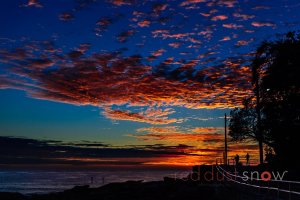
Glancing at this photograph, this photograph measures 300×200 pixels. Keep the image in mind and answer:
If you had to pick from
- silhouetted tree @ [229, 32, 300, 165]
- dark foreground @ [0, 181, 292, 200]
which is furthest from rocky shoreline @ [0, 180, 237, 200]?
silhouetted tree @ [229, 32, 300, 165]

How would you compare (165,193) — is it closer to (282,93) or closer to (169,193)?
(169,193)

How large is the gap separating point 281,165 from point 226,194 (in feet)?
22.7

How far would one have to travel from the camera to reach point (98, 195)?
32.5 metres

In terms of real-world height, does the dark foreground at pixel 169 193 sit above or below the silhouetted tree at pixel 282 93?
below

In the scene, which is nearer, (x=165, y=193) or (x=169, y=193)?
(x=169, y=193)

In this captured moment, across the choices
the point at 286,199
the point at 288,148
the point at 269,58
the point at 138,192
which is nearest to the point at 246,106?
the point at 269,58

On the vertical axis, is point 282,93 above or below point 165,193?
above

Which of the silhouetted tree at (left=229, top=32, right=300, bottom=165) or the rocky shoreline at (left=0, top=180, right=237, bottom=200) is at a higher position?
the silhouetted tree at (left=229, top=32, right=300, bottom=165)

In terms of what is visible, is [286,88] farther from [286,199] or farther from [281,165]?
[286,199]

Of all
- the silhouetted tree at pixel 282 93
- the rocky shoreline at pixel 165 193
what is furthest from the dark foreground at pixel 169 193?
the silhouetted tree at pixel 282 93

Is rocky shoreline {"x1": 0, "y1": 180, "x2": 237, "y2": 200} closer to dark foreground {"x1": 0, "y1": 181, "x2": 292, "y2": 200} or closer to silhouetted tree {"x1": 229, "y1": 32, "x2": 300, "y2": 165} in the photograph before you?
dark foreground {"x1": 0, "y1": 181, "x2": 292, "y2": 200}

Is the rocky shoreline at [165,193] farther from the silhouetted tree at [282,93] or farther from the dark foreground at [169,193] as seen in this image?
the silhouetted tree at [282,93]

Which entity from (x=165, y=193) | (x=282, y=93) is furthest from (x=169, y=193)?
(x=282, y=93)

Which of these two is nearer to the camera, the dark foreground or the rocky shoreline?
the dark foreground
